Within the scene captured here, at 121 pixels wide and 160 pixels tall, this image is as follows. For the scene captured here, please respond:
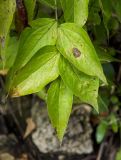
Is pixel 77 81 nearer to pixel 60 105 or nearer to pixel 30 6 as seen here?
pixel 60 105

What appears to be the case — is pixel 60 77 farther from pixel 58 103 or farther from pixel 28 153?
pixel 28 153

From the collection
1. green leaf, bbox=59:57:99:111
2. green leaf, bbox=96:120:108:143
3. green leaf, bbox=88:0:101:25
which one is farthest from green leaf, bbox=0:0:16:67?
green leaf, bbox=96:120:108:143

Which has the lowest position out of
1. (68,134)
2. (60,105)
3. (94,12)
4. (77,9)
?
(68,134)

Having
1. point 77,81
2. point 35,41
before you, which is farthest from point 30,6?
point 77,81

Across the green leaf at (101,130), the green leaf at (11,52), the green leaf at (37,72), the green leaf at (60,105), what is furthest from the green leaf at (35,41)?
the green leaf at (101,130)

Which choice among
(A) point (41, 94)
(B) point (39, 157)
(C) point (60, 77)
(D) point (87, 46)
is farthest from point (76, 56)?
(B) point (39, 157)

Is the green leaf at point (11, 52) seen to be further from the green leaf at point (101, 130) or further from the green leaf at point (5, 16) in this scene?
the green leaf at point (101, 130)
